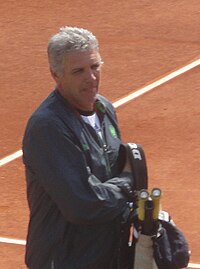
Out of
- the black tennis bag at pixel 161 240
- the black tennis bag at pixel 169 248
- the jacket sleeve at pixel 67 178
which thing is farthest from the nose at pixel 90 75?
the black tennis bag at pixel 169 248

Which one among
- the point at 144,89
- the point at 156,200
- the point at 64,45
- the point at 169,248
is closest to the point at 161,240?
the point at 169,248

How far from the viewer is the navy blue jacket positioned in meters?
4.52

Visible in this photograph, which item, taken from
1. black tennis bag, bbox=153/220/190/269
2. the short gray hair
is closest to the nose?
the short gray hair

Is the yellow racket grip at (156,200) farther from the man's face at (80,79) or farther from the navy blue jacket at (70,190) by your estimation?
the man's face at (80,79)

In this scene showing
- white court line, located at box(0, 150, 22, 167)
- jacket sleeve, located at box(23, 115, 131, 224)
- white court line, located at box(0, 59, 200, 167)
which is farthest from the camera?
white court line, located at box(0, 59, 200, 167)

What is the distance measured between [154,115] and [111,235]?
Answer: 5598 mm

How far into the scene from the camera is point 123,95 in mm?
10906

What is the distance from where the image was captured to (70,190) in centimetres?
450

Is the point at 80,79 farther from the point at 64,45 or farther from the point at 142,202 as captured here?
the point at 142,202

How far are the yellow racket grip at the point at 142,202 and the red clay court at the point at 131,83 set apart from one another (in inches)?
108

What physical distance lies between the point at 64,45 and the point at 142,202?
0.82 m

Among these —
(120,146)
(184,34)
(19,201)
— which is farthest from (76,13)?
(120,146)

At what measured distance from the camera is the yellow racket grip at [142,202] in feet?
15.0

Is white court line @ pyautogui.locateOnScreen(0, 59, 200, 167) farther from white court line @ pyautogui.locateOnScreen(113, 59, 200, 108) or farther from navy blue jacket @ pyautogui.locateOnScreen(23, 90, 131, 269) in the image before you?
navy blue jacket @ pyautogui.locateOnScreen(23, 90, 131, 269)
